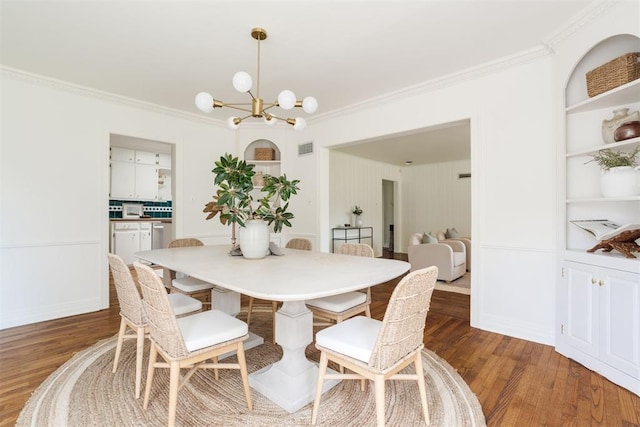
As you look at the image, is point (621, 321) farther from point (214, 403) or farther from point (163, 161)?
point (163, 161)

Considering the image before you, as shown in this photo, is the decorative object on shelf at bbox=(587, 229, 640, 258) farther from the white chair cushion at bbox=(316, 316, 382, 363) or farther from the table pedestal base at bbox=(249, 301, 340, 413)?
the table pedestal base at bbox=(249, 301, 340, 413)

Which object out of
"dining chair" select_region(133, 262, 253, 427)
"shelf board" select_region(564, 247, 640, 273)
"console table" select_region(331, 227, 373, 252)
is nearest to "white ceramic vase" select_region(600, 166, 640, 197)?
"shelf board" select_region(564, 247, 640, 273)

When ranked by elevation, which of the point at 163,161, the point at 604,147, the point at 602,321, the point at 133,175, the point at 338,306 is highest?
the point at 163,161

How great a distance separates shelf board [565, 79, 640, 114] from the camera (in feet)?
6.52

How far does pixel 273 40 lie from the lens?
242cm

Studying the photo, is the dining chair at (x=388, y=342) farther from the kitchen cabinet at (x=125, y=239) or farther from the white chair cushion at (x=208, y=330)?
the kitchen cabinet at (x=125, y=239)

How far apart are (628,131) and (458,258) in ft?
10.3

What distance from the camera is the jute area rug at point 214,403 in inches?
62.9

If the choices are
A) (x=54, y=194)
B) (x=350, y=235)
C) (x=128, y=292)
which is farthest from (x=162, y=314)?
(x=350, y=235)

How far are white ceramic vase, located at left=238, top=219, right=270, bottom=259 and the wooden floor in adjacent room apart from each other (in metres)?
1.48

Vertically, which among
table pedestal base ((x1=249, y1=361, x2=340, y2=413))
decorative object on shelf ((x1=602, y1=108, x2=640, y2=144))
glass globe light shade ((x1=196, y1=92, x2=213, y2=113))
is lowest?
table pedestal base ((x1=249, y1=361, x2=340, y2=413))

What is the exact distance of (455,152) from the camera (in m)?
6.92

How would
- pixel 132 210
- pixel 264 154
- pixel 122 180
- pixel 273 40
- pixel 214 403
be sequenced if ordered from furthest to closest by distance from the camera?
pixel 132 210, pixel 122 180, pixel 264 154, pixel 273 40, pixel 214 403

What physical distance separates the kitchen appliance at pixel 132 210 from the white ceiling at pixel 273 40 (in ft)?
11.7
